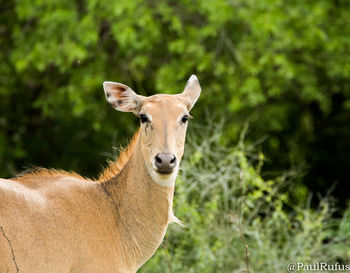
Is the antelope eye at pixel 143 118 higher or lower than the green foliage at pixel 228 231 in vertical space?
higher

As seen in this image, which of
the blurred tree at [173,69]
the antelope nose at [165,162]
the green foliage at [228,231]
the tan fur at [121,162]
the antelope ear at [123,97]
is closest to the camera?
the antelope nose at [165,162]

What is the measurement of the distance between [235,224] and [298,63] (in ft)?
22.1

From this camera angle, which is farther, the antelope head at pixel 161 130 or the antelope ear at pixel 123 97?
the antelope ear at pixel 123 97

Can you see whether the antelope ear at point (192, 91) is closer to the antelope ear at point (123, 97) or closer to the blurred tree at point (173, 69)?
the antelope ear at point (123, 97)

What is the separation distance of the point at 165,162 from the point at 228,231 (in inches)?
Result: 122

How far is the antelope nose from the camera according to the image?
536 cm

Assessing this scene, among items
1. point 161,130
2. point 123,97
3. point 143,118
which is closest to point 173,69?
point 123,97

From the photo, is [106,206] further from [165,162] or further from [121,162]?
[165,162]

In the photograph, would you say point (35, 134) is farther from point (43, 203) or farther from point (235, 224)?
point (43, 203)

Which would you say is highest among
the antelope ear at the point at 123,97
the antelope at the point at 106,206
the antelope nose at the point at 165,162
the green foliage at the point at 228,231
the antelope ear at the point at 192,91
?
the antelope ear at the point at 123,97

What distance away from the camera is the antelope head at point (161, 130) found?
5429 millimetres

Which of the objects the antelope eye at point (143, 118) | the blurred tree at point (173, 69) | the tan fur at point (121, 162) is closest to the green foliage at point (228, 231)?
the tan fur at point (121, 162)

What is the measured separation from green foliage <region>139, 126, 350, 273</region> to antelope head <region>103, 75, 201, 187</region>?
229 cm

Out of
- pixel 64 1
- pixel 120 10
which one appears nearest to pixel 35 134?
pixel 64 1
